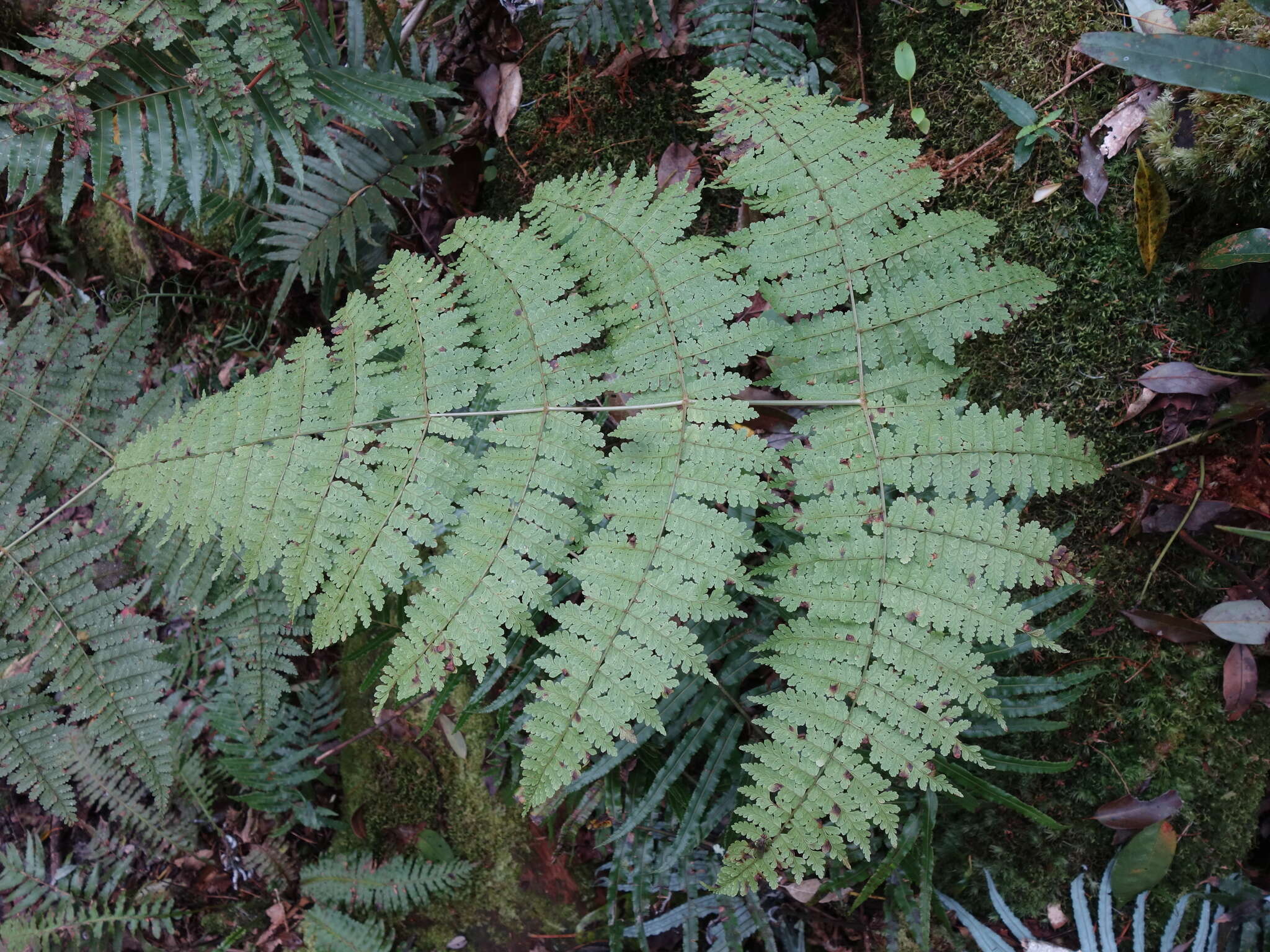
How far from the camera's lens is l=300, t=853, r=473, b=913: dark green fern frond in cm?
410

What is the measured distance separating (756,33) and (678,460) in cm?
193

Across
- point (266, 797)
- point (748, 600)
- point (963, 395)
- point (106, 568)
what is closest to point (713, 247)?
point (963, 395)

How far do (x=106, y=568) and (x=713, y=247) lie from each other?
333 cm

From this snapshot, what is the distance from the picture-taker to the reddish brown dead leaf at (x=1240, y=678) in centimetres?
292

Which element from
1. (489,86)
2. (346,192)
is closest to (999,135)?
(489,86)

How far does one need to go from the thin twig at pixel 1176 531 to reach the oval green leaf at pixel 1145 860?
2.89ft

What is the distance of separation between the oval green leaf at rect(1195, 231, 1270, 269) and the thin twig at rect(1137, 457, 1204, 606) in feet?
2.41

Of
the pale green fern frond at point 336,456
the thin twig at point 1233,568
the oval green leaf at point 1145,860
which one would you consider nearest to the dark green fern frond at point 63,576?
the pale green fern frond at point 336,456

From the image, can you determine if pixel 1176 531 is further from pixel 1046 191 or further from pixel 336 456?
pixel 336 456

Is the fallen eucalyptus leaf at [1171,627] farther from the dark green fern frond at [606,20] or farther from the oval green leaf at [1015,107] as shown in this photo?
the dark green fern frond at [606,20]

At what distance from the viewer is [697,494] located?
2482 millimetres

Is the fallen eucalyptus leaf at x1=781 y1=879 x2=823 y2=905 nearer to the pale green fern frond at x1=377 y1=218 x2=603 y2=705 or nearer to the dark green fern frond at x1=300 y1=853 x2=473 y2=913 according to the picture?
the dark green fern frond at x1=300 y1=853 x2=473 y2=913

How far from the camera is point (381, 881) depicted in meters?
4.18

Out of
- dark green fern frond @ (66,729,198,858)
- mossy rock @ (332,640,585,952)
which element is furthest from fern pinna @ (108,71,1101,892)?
dark green fern frond @ (66,729,198,858)
